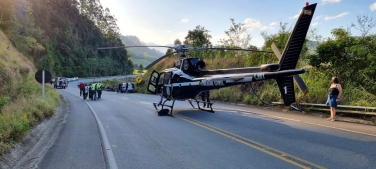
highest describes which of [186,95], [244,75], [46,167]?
[244,75]

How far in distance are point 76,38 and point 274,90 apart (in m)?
87.0

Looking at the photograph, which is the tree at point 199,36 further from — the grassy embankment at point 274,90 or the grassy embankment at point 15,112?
the grassy embankment at point 15,112

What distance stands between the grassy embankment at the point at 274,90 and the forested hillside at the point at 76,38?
5602 centimetres

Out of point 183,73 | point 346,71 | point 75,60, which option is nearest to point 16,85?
point 183,73

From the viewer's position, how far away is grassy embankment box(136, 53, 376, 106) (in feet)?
33.3

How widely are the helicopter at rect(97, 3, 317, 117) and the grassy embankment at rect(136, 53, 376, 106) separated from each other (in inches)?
159

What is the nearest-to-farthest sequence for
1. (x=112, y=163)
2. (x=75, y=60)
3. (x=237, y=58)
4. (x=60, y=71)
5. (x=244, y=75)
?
(x=112, y=163) < (x=244, y=75) < (x=237, y=58) < (x=60, y=71) < (x=75, y=60)

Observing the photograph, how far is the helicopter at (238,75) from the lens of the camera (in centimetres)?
655

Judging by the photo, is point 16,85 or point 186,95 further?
point 16,85

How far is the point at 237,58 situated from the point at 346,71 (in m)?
9.87

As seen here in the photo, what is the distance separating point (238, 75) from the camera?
827 centimetres

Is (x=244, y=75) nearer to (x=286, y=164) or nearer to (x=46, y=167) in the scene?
(x=286, y=164)

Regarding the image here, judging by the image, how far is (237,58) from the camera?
67.6 ft

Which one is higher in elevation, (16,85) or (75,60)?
(75,60)
